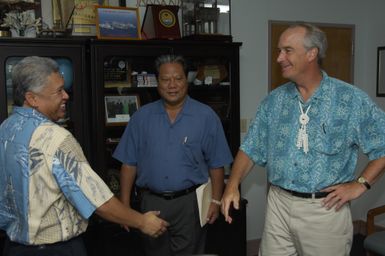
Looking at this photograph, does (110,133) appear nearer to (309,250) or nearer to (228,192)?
(228,192)

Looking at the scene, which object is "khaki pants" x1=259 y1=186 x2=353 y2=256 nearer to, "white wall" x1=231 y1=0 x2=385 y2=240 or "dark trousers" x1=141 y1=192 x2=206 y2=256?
"dark trousers" x1=141 y1=192 x2=206 y2=256

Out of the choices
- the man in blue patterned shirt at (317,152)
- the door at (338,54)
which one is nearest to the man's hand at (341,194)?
the man in blue patterned shirt at (317,152)

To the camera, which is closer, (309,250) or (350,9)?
(309,250)

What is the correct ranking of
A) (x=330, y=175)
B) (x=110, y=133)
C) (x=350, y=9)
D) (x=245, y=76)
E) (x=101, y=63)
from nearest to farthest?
(x=330, y=175) < (x=101, y=63) < (x=110, y=133) < (x=245, y=76) < (x=350, y=9)

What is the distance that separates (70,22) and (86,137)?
0.73m

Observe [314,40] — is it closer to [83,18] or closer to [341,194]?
[341,194]

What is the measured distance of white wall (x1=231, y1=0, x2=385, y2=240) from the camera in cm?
338

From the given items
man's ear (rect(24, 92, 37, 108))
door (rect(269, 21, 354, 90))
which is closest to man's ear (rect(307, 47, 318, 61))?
man's ear (rect(24, 92, 37, 108))

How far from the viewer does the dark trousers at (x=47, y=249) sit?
1.56m

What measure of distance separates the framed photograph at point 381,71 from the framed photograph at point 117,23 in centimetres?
226

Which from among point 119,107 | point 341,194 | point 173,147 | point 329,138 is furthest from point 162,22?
point 341,194

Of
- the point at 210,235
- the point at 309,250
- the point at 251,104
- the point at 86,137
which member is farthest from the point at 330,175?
the point at 251,104

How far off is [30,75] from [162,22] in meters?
1.47

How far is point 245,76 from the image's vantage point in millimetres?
3416
